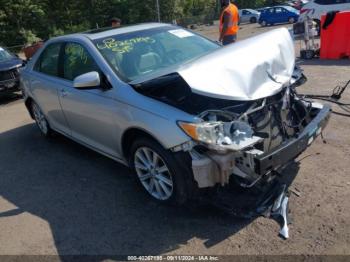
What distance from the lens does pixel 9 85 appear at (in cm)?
1107

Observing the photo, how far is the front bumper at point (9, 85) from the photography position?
1095cm

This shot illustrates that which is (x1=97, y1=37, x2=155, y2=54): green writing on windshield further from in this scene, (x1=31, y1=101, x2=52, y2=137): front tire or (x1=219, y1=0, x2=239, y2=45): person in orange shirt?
(x1=219, y1=0, x2=239, y2=45): person in orange shirt

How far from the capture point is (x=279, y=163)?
3.58m

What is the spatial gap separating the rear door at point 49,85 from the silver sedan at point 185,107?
34 cm

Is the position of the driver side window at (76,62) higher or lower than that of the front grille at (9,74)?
higher

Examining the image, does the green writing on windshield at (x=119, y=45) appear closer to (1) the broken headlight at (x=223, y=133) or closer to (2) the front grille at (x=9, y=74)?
(1) the broken headlight at (x=223, y=133)

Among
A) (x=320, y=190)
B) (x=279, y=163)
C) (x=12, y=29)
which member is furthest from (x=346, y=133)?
(x=12, y=29)

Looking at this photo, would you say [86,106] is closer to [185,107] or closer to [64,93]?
[64,93]

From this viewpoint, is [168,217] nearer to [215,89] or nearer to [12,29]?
[215,89]

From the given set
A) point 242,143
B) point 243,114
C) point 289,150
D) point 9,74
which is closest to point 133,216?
point 242,143

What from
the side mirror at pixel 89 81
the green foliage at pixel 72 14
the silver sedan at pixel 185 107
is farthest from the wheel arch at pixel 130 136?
the green foliage at pixel 72 14

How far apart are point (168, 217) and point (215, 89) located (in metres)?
1.38

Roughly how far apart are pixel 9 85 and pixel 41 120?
5.12m

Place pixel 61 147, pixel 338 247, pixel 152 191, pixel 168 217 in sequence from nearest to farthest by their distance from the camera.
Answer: pixel 338 247
pixel 168 217
pixel 152 191
pixel 61 147
